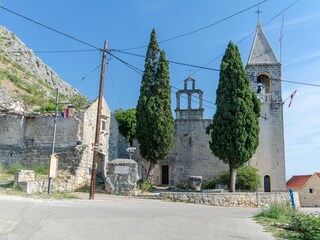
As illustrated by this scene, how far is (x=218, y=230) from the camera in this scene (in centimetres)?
1008

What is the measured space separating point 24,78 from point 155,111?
31008mm

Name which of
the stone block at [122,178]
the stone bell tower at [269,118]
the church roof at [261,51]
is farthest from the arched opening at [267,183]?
the stone block at [122,178]

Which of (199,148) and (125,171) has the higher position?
(199,148)

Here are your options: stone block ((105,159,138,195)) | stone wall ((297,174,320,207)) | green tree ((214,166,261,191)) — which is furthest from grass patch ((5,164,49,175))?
stone wall ((297,174,320,207))

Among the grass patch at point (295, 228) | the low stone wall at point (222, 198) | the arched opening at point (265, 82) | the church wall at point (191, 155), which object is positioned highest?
the arched opening at point (265, 82)

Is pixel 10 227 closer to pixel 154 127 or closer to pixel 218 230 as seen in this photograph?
pixel 218 230

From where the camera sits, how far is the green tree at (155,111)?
30500mm

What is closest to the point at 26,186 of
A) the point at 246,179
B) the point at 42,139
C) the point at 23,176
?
the point at 23,176

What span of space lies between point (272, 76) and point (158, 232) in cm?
2872

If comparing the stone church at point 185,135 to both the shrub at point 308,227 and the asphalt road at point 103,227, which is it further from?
the shrub at point 308,227

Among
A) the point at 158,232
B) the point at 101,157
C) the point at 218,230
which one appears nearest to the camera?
the point at 158,232

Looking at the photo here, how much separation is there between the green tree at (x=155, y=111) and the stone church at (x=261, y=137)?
15.9 feet

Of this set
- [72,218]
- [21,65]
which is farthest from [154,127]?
[21,65]

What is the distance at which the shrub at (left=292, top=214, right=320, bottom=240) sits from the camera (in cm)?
951
